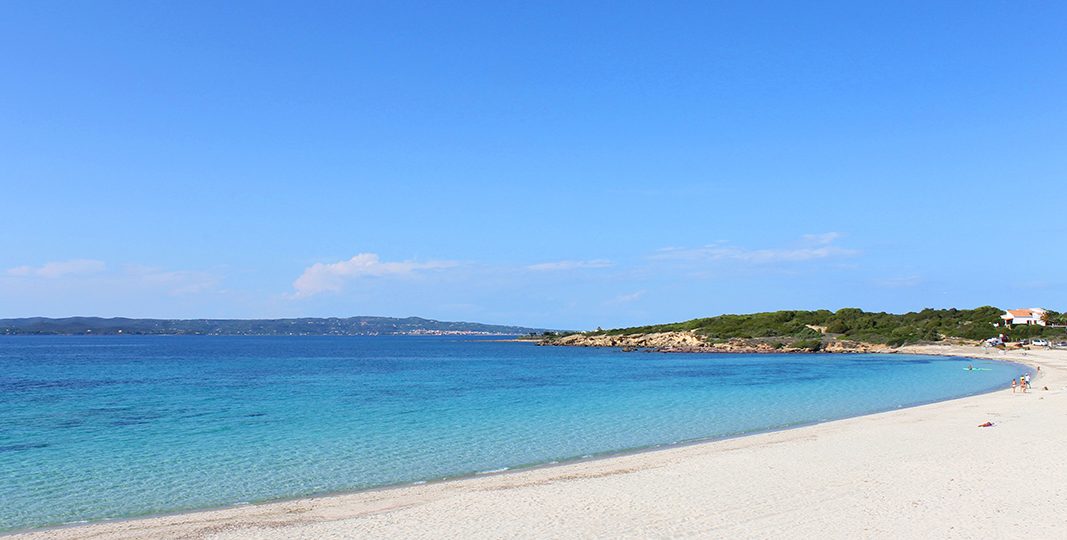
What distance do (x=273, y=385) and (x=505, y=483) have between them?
3327 cm

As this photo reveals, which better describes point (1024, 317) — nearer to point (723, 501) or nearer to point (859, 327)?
point (859, 327)

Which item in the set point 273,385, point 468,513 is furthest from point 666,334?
point 468,513

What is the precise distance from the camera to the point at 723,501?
12.6 meters

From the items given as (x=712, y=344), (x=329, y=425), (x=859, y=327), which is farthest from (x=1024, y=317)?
(x=329, y=425)

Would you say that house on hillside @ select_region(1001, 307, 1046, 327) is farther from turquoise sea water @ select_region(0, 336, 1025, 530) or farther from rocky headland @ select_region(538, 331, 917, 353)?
turquoise sea water @ select_region(0, 336, 1025, 530)

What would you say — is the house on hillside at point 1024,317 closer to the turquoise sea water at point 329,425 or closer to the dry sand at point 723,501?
the turquoise sea water at point 329,425

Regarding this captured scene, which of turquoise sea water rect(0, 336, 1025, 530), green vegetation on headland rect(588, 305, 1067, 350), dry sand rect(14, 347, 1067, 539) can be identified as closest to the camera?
dry sand rect(14, 347, 1067, 539)

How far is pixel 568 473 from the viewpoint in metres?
15.9

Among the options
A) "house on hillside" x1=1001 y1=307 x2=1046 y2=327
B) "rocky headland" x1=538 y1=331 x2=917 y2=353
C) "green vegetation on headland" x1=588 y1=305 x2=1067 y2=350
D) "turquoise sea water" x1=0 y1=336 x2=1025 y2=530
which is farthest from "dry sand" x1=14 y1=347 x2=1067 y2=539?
"house on hillside" x1=1001 y1=307 x2=1046 y2=327

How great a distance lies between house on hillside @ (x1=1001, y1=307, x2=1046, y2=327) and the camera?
113000mm

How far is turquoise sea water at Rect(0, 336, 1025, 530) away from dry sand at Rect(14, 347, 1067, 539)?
6.14 ft

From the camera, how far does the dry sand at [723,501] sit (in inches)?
427

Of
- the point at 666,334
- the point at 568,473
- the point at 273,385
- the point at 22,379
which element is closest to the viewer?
the point at 568,473

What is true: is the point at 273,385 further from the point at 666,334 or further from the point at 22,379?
the point at 666,334
